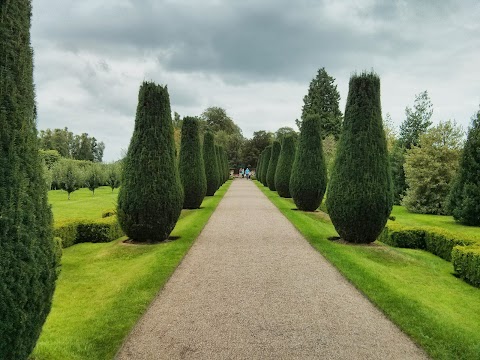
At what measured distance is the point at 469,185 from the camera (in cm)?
1526

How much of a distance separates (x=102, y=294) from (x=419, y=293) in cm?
556

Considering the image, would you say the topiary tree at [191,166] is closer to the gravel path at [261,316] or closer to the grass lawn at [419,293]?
the grass lawn at [419,293]

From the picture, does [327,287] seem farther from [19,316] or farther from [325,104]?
[325,104]

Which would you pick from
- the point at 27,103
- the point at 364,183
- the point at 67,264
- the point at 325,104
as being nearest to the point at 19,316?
the point at 27,103

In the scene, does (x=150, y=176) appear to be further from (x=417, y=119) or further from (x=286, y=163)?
(x=417, y=119)

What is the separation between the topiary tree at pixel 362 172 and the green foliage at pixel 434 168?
38.6 feet

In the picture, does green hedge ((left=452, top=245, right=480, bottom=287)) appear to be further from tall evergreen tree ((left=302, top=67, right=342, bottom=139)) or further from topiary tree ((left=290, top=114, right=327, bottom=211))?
tall evergreen tree ((left=302, top=67, right=342, bottom=139))

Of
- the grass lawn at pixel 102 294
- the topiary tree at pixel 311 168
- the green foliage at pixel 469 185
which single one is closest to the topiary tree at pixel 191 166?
the topiary tree at pixel 311 168

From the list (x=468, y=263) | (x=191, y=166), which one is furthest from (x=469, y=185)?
(x=191, y=166)

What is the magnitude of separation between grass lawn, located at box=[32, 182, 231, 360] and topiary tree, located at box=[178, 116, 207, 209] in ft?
24.6

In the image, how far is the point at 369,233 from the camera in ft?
36.1

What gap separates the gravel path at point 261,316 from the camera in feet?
15.6

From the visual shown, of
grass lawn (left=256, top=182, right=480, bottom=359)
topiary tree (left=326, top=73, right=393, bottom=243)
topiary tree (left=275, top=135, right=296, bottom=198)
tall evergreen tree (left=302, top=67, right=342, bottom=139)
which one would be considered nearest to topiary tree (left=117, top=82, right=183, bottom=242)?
grass lawn (left=256, top=182, right=480, bottom=359)

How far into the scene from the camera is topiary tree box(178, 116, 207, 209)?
19.2 meters
